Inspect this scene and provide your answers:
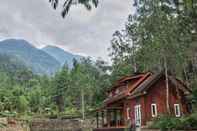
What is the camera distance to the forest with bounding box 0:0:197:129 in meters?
32.7

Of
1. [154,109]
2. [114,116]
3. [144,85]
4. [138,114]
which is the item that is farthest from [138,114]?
[114,116]

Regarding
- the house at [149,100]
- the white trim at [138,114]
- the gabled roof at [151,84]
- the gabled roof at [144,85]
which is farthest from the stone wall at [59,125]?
the gabled roof at [151,84]

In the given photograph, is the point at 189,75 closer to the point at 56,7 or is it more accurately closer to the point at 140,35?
the point at 140,35

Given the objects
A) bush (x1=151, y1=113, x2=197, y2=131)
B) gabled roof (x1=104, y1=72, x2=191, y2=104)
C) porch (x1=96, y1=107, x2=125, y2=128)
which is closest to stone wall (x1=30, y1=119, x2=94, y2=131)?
porch (x1=96, y1=107, x2=125, y2=128)

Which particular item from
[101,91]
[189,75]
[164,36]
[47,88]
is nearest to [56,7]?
[164,36]

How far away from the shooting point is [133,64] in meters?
50.3

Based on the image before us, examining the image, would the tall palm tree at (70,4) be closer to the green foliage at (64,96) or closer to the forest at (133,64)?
the forest at (133,64)

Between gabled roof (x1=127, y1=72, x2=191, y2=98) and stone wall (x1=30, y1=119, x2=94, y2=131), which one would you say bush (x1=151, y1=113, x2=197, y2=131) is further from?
stone wall (x1=30, y1=119, x2=94, y2=131)

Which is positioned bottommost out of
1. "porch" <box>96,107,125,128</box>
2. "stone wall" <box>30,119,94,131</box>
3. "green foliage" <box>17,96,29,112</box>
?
"stone wall" <box>30,119,94,131</box>

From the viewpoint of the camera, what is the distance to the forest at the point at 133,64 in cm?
3272

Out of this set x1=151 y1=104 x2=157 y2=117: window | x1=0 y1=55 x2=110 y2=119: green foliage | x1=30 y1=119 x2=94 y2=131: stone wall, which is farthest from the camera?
x1=0 y1=55 x2=110 y2=119: green foliage

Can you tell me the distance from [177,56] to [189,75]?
898 centimetres

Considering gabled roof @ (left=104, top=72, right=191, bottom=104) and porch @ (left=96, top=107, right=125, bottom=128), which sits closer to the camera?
gabled roof @ (left=104, top=72, right=191, bottom=104)

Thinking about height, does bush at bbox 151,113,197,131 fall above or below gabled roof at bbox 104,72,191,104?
below
